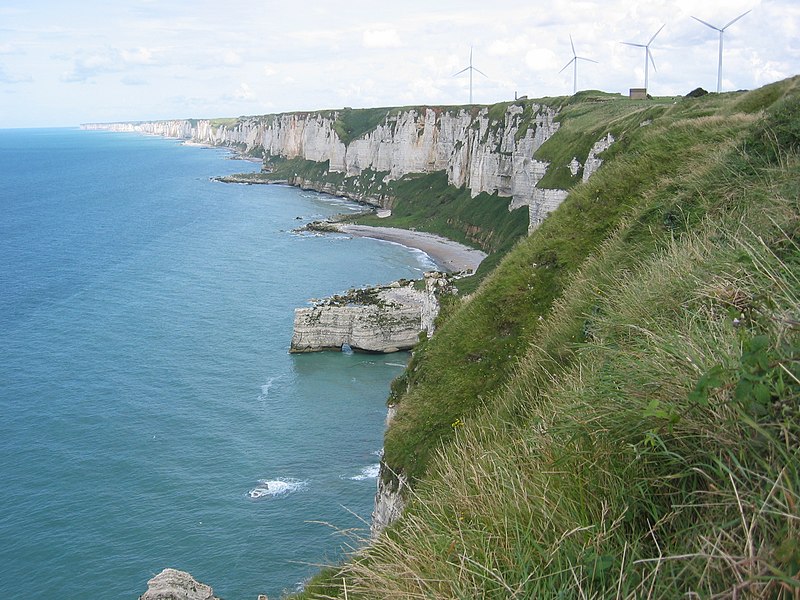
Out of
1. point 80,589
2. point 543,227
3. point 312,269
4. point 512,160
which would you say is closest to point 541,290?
point 543,227

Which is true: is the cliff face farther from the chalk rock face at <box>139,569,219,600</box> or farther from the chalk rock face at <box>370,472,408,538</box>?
the chalk rock face at <box>139,569,219,600</box>

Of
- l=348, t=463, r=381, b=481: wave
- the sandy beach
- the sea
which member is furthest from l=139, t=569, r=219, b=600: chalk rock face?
the sandy beach

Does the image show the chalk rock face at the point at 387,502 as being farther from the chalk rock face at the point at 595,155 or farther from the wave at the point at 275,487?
the chalk rock face at the point at 595,155

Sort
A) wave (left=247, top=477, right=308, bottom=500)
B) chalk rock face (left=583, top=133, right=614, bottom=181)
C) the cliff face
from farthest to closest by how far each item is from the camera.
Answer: the cliff face < chalk rock face (left=583, top=133, right=614, bottom=181) < wave (left=247, top=477, right=308, bottom=500)

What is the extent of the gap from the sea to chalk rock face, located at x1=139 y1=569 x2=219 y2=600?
4.55m

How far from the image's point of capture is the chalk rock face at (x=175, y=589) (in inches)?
814

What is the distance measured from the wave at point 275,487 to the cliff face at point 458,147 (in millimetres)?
28030

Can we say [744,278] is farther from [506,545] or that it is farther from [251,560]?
[251,560]

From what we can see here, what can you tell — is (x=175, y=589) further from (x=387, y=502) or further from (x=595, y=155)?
(x=595, y=155)

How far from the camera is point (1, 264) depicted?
8756cm

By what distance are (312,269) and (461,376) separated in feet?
230

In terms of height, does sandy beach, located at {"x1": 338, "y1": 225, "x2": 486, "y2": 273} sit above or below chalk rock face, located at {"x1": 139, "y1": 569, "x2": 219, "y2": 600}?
above

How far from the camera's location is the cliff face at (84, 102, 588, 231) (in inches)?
3644

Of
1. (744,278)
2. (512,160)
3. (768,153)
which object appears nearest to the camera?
(744,278)
